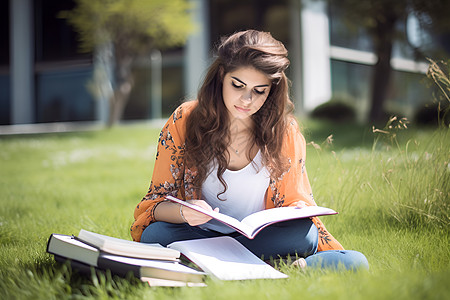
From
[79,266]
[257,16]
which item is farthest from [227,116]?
[257,16]

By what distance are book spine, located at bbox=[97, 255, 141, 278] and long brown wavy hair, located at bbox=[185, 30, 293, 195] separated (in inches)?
28.2

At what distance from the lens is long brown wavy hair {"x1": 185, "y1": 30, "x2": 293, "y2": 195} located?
7.36ft

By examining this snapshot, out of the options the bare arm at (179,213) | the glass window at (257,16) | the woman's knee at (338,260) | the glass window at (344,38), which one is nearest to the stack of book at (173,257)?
the bare arm at (179,213)

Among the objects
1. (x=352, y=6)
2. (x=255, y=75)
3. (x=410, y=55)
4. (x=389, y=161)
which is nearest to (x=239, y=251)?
(x=255, y=75)

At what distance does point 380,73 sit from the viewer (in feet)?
37.4

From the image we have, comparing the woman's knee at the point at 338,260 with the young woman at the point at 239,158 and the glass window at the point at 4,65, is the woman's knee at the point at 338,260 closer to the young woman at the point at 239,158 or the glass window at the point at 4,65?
the young woman at the point at 239,158

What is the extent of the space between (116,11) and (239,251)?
38.8 ft

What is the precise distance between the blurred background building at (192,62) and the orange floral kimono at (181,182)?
8.44 m

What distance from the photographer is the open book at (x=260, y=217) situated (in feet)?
5.97

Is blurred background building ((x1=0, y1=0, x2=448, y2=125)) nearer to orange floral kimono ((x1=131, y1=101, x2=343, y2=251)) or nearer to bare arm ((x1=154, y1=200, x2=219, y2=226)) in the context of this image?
orange floral kimono ((x1=131, y1=101, x2=343, y2=251))

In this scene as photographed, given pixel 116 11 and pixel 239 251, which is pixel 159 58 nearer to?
pixel 116 11

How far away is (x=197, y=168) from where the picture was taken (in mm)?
2340

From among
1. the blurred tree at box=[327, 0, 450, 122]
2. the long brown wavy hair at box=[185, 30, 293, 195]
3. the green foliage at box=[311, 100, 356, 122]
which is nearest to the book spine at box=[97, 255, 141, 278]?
the long brown wavy hair at box=[185, 30, 293, 195]

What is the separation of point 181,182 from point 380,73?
10022 millimetres
